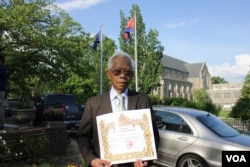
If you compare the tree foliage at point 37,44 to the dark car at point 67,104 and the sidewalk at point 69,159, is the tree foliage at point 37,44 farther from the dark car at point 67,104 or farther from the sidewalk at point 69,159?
the sidewalk at point 69,159

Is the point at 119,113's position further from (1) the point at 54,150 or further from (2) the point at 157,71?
(2) the point at 157,71

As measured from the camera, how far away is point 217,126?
8156 mm

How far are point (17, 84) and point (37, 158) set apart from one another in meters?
18.9

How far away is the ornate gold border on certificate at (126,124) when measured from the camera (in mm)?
2648

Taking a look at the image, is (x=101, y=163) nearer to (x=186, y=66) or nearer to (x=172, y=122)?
(x=172, y=122)

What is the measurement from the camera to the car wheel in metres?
7.51

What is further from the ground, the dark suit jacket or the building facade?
the building facade

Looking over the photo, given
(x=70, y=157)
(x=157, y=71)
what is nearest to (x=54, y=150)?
(x=70, y=157)

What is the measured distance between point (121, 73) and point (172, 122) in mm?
5840

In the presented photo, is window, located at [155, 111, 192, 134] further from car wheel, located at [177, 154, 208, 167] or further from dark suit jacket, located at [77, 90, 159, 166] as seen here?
dark suit jacket, located at [77, 90, 159, 166]

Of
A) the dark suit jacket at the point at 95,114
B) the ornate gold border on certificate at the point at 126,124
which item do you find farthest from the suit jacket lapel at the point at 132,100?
the ornate gold border on certificate at the point at 126,124

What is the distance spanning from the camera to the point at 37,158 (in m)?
8.16

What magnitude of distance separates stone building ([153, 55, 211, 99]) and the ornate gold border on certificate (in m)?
113

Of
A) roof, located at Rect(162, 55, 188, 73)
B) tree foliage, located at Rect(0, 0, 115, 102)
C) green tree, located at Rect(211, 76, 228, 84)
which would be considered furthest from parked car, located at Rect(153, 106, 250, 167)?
green tree, located at Rect(211, 76, 228, 84)
